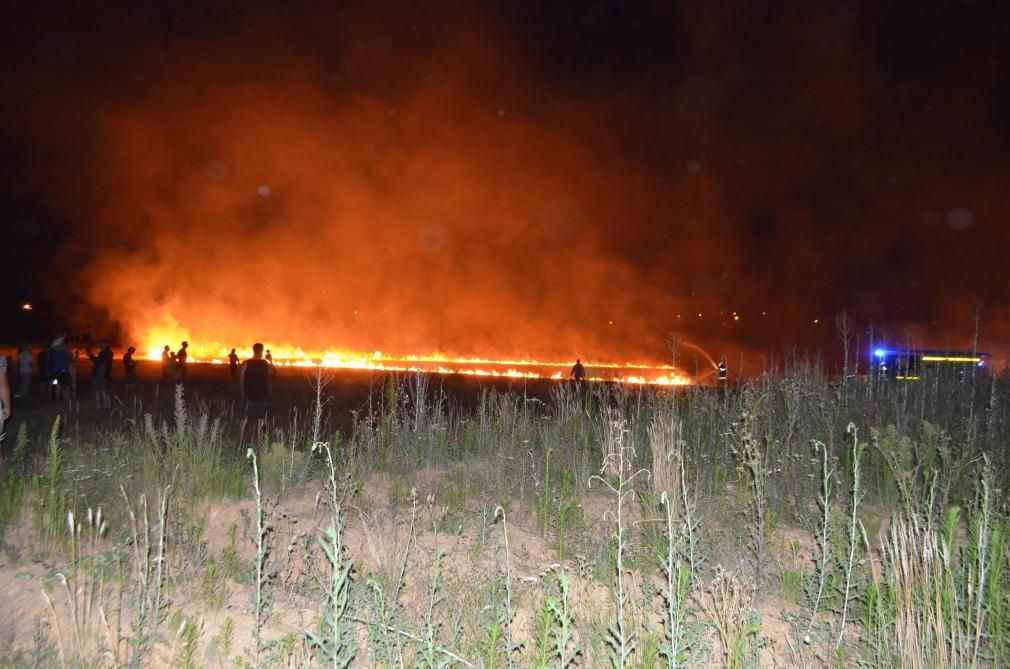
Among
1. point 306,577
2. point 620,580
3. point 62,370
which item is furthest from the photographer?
point 62,370

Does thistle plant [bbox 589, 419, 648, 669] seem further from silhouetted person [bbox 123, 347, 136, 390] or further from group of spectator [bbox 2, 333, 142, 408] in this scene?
silhouetted person [bbox 123, 347, 136, 390]

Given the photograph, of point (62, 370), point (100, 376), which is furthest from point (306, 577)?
point (62, 370)

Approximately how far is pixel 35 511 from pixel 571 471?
4603 mm

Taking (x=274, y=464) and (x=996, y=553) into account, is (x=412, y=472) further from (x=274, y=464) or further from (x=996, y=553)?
(x=996, y=553)

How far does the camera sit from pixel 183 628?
12.3 feet

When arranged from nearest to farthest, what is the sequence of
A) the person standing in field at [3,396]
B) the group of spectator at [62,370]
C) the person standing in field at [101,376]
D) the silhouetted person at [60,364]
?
1. the person standing in field at [3,396]
2. the person standing in field at [101,376]
3. the group of spectator at [62,370]
4. the silhouetted person at [60,364]

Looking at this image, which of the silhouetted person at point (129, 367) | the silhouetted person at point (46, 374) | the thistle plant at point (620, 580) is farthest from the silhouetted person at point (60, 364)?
the thistle plant at point (620, 580)

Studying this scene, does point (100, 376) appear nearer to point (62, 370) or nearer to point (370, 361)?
point (62, 370)

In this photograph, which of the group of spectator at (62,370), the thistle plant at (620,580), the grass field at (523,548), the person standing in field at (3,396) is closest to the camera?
the thistle plant at (620,580)

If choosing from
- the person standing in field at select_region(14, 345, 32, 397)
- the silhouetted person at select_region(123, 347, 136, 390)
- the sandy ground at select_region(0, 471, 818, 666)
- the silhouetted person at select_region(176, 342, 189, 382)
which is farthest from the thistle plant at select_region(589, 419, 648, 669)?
the silhouetted person at select_region(123, 347, 136, 390)

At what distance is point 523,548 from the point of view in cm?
529

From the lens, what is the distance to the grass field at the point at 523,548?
3.62m

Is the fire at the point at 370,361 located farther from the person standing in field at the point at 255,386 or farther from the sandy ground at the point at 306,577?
the sandy ground at the point at 306,577

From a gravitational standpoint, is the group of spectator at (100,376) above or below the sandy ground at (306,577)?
above
